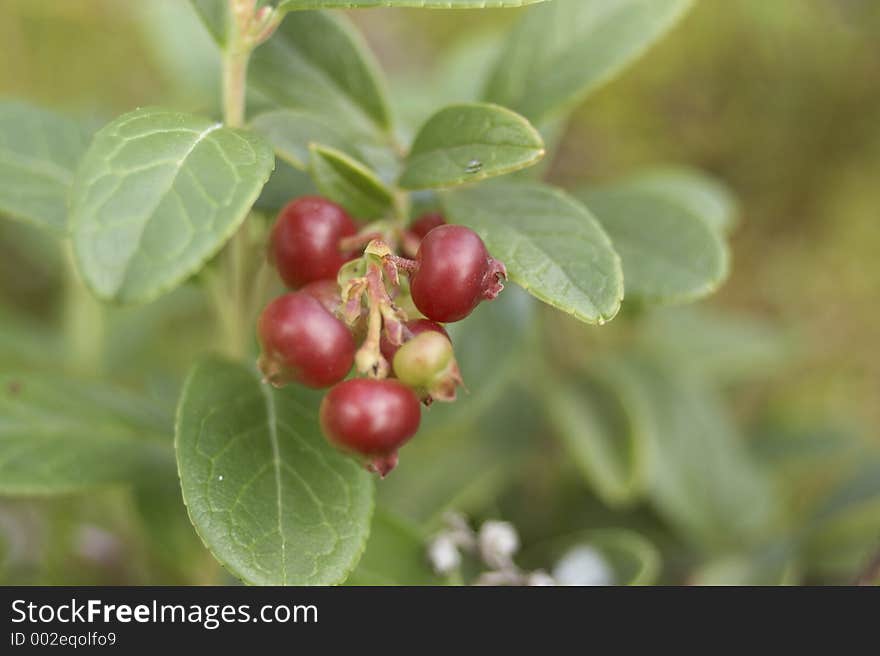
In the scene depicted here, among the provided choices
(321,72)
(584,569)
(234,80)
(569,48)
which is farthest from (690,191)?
(234,80)

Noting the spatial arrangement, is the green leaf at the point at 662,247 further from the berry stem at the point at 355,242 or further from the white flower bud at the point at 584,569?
the white flower bud at the point at 584,569

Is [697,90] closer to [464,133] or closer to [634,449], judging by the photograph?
[634,449]

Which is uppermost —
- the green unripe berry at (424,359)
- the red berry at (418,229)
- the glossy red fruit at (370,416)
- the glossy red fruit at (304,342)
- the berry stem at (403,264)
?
the red berry at (418,229)

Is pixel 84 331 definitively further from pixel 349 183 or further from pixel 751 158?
pixel 751 158

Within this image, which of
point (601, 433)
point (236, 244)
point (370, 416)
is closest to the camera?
point (370, 416)

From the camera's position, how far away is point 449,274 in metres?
1.20

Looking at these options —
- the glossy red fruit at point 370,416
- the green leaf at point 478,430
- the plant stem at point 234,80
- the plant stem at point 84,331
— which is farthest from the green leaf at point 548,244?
the plant stem at point 84,331

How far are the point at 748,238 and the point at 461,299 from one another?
257 cm

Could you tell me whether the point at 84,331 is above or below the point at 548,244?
above

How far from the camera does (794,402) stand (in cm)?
328

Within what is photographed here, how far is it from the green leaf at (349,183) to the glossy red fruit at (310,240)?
0.07m

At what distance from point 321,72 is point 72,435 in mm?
830

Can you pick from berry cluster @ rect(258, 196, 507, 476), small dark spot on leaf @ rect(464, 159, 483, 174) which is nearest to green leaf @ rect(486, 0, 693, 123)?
small dark spot on leaf @ rect(464, 159, 483, 174)

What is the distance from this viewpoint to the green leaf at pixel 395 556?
1.82 m
